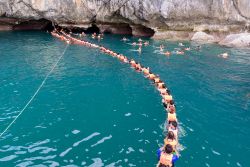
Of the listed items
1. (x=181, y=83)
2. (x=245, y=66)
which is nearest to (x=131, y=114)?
(x=181, y=83)

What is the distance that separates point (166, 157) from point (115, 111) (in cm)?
843

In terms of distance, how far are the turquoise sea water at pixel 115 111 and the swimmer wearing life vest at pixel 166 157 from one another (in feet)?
1.50

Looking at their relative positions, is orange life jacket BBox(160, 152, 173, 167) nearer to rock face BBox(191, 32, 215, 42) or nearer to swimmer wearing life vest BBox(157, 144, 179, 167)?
swimmer wearing life vest BBox(157, 144, 179, 167)

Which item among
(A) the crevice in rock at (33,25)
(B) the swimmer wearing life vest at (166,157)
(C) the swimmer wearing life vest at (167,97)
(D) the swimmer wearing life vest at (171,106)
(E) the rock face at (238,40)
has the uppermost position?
(A) the crevice in rock at (33,25)

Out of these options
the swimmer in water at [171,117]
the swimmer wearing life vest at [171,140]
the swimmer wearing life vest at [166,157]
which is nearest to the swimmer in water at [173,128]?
the swimmer wearing life vest at [171,140]

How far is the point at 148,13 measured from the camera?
59.7 metres

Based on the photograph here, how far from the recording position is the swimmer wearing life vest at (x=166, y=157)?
684 inches

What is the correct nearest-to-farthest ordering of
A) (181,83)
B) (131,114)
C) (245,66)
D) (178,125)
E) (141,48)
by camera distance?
(178,125) < (131,114) < (181,83) < (245,66) < (141,48)

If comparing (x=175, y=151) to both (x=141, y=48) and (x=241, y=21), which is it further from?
(x=241, y=21)

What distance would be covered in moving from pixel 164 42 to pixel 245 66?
1991 centimetres

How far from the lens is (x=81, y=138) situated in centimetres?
2073

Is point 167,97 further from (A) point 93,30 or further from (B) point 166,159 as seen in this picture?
(A) point 93,30

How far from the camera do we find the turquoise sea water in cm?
1902

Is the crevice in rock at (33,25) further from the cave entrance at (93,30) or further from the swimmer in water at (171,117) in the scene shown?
the swimmer in water at (171,117)
